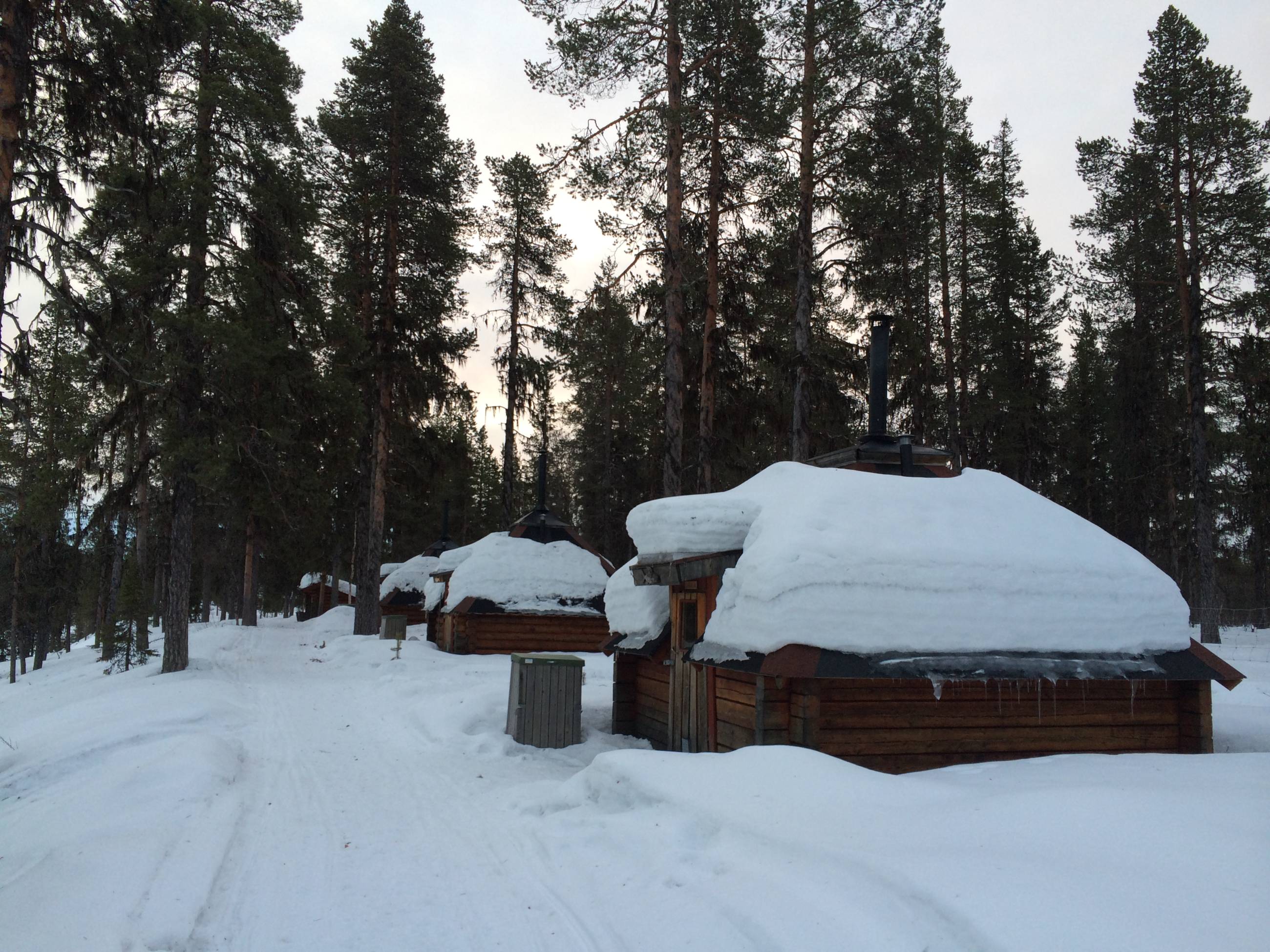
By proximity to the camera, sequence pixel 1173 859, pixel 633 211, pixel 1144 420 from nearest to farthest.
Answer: pixel 1173 859, pixel 633 211, pixel 1144 420

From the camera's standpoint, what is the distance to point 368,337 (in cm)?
2314

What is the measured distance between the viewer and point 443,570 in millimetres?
26781

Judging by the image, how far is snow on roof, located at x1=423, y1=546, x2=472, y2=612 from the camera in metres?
25.2

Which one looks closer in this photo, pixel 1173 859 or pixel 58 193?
pixel 1173 859

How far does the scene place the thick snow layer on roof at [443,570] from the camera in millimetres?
25234

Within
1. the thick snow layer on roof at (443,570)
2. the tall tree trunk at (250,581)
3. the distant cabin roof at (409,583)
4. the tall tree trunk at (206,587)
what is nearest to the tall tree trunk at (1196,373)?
the thick snow layer on roof at (443,570)

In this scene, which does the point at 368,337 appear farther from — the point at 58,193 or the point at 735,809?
the point at 735,809

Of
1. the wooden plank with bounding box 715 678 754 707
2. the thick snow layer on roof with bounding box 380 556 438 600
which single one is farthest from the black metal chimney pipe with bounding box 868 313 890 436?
the thick snow layer on roof with bounding box 380 556 438 600

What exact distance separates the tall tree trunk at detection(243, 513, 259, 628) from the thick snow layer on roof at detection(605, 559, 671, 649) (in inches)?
1086

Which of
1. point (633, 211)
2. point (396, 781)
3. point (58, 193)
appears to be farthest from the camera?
point (633, 211)

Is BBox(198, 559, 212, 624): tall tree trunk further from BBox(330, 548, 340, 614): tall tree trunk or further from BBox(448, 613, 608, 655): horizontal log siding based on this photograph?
BBox(448, 613, 608, 655): horizontal log siding

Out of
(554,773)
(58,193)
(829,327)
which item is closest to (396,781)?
(554,773)

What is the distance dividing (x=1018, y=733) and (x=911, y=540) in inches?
87.4

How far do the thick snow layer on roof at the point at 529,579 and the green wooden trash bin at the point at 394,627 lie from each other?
1.42 m
